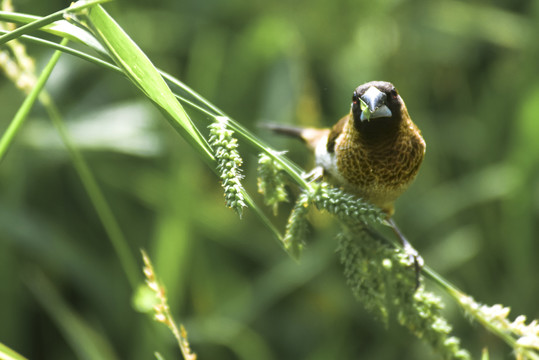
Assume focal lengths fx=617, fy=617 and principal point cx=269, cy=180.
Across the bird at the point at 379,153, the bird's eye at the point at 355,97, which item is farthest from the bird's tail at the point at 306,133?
the bird's eye at the point at 355,97

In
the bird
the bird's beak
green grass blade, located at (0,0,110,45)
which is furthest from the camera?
the bird

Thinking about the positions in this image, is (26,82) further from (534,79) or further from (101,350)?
(534,79)

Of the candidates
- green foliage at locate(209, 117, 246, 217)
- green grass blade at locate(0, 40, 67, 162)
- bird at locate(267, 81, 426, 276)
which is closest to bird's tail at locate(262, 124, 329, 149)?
bird at locate(267, 81, 426, 276)

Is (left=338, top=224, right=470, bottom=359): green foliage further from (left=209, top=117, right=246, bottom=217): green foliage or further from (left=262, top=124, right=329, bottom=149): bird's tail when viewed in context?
(left=262, top=124, right=329, bottom=149): bird's tail

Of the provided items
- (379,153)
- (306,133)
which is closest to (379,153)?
(379,153)

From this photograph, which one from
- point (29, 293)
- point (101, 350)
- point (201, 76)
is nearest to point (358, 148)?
point (101, 350)

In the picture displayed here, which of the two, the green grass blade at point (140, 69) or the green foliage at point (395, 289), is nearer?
the green grass blade at point (140, 69)

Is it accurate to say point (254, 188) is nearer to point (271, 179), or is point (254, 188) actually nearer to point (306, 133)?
point (306, 133)

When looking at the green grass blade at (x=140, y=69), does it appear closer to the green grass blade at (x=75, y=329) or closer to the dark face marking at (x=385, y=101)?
the dark face marking at (x=385, y=101)
